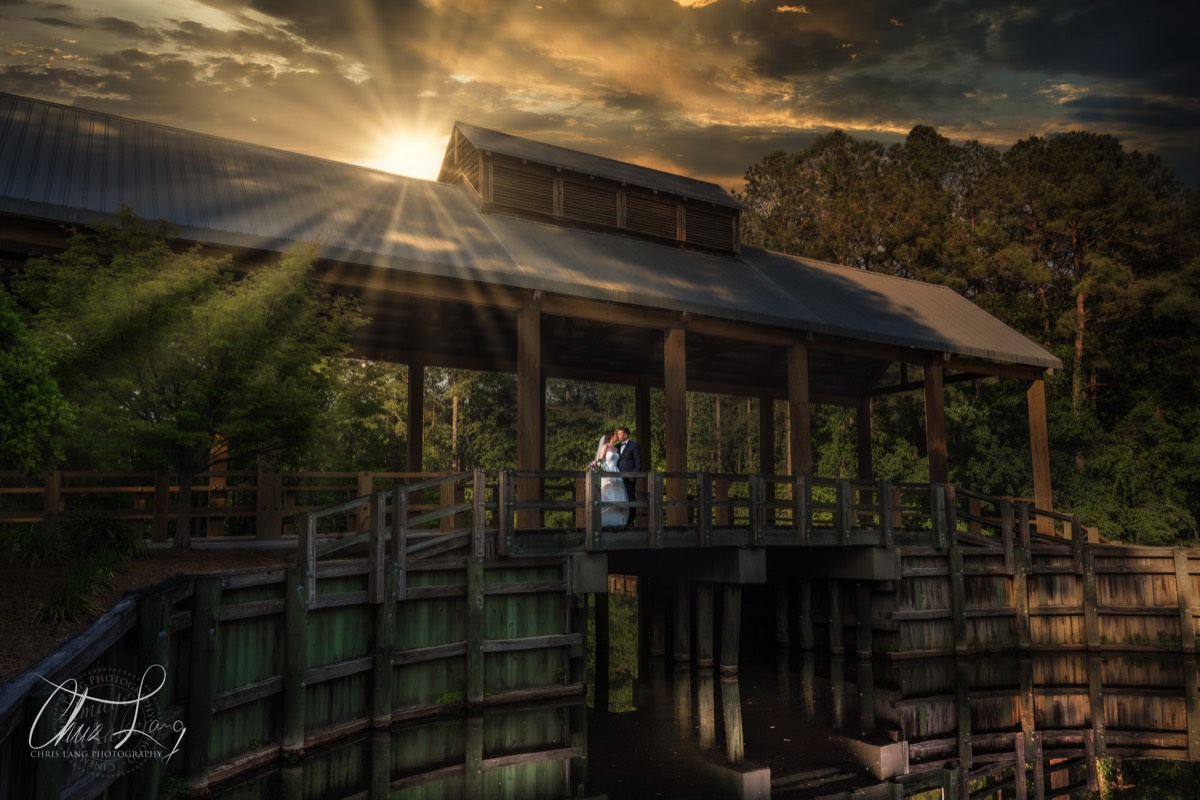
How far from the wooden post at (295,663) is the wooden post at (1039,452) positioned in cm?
1875

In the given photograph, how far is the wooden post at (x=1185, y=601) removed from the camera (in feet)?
65.9

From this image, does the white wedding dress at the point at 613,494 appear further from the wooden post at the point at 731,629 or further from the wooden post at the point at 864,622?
the wooden post at the point at 864,622

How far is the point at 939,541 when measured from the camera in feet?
66.1

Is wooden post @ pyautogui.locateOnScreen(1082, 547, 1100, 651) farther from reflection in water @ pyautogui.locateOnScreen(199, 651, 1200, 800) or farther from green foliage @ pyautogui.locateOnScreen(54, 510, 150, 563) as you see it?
green foliage @ pyautogui.locateOnScreen(54, 510, 150, 563)

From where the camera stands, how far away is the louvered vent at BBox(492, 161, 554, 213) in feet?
69.7

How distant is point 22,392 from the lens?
347 inches

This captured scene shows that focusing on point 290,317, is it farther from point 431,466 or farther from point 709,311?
point 431,466

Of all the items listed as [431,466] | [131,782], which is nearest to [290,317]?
[131,782]

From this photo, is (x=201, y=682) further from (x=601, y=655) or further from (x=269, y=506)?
(x=601, y=655)

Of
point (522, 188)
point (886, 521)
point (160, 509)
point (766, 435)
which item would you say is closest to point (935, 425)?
point (886, 521)

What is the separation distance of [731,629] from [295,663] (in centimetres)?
896

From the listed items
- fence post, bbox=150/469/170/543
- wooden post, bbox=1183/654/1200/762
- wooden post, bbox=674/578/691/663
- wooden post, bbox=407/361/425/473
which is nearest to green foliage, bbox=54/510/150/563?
fence post, bbox=150/469/170/543

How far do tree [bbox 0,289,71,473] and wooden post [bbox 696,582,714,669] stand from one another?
12204 mm

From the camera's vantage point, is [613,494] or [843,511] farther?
[843,511]
